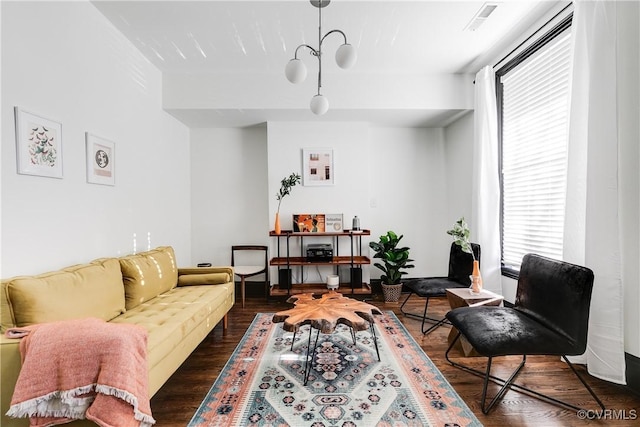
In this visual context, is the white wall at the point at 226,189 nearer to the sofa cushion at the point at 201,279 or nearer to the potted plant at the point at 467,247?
the sofa cushion at the point at 201,279

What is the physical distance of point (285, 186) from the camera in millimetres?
4090

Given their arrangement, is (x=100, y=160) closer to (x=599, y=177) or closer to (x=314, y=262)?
(x=314, y=262)

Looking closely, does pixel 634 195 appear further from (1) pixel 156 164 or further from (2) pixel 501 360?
(1) pixel 156 164

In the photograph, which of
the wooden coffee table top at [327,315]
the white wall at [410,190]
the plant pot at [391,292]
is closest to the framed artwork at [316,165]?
the white wall at [410,190]

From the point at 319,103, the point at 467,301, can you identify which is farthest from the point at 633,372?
the point at 319,103

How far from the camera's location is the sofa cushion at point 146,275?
8.09 ft

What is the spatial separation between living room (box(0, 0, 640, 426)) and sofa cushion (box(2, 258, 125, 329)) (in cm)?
23

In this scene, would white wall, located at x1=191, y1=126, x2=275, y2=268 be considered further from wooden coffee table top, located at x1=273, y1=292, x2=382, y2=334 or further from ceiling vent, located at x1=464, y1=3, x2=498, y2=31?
ceiling vent, located at x1=464, y1=3, x2=498, y2=31

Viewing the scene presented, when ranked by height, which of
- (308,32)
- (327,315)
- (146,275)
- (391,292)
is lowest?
(391,292)

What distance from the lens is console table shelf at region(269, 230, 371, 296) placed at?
13.0ft

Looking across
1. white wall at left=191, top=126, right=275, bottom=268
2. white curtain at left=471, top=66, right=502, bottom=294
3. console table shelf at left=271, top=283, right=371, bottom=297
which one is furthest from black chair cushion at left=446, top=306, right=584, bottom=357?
white wall at left=191, top=126, right=275, bottom=268

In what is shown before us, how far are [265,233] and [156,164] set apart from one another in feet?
5.61

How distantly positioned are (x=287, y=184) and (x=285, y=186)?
0.12ft

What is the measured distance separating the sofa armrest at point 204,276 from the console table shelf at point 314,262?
835 mm
